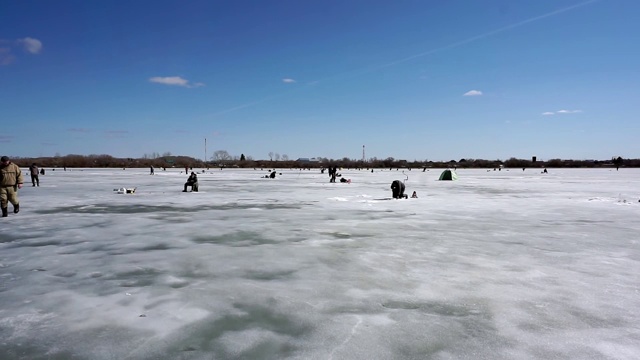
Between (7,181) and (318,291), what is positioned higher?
(7,181)

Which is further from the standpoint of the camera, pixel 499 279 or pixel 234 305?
pixel 499 279

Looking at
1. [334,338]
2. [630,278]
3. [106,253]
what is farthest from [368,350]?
[106,253]

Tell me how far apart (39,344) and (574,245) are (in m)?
8.19

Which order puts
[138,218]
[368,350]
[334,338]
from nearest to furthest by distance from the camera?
1. [368,350]
2. [334,338]
3. [138,218]

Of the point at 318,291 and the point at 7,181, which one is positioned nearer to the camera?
the point at 318,291

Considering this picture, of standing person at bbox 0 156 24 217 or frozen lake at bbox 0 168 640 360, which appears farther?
standing person at bbox 0 156 24 217

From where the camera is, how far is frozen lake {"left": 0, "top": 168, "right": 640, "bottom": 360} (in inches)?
136

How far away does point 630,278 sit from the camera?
5.48m

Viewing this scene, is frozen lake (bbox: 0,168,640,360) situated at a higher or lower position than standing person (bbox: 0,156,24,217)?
lower

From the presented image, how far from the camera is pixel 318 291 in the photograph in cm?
495

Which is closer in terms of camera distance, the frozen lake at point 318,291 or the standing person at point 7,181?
the frozen lake at point 318,291

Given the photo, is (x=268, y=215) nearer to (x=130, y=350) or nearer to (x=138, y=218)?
(x=138, y=218)

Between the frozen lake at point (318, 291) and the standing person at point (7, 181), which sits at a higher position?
the standing person at point (7, 181)

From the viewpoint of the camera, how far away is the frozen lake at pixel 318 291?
346 centimetres
